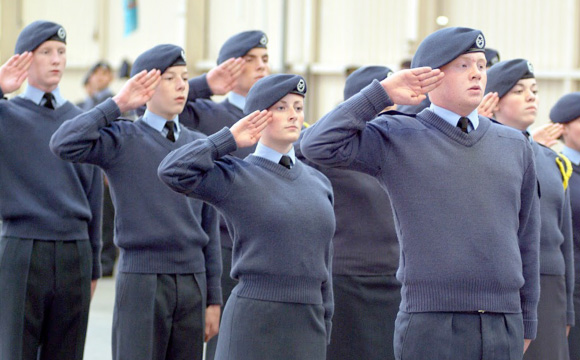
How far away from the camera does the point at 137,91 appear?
15.1 ft

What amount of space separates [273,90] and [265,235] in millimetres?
548

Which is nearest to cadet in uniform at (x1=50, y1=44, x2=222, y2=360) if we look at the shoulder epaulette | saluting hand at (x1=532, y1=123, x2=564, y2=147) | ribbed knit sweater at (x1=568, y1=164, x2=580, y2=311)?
the shoulder epaulette

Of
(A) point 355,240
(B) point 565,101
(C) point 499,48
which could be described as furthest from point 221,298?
(C) point 499,48

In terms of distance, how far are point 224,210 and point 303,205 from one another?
0.92 ft

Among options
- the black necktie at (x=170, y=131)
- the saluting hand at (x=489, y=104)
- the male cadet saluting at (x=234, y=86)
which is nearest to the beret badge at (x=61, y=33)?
the male cadet saluting at (x=234, y=86)

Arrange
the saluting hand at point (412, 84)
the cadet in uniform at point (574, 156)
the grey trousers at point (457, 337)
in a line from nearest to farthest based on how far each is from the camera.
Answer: the grey trousers at point (457, 337) → the saluting hand at point (412, 84) → the cadet in uniform at point (574, 156)

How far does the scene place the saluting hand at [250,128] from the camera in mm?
4031

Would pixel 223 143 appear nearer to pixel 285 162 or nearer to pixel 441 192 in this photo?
pixel 285 162

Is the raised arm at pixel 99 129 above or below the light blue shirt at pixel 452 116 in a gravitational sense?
below

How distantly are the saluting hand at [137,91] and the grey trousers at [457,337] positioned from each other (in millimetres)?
1600

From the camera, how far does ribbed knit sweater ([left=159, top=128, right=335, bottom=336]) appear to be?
3.95 meters

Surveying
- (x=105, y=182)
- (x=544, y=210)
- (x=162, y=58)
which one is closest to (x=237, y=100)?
(x=162, y=58)

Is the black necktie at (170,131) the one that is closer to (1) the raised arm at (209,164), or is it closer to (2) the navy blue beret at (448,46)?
(1) the raised arm at (209,164)

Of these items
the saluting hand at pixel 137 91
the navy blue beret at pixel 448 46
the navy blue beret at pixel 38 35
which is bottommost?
the saluting hand at pixel 137 91
